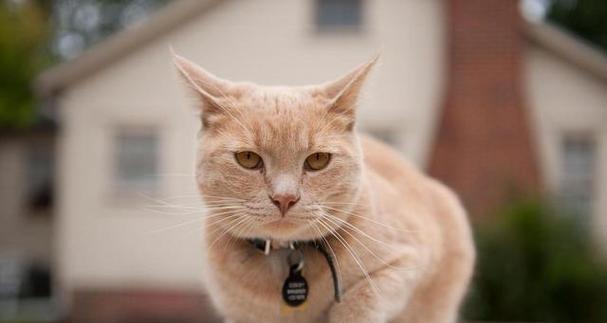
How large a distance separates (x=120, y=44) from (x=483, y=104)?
172 inches

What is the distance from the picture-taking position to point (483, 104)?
27.2 ft

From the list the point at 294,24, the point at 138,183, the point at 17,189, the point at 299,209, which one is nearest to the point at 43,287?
the point at 17,189

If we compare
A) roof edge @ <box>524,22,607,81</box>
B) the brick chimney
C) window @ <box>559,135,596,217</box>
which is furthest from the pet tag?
window @ <box>559,135,596,217</box>

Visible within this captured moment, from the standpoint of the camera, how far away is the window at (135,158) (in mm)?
9047

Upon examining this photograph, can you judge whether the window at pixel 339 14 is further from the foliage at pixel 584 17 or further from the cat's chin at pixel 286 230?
the cat's chin at pixel 286 230

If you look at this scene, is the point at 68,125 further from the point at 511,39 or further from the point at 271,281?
the point at 271,281

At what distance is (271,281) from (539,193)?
6025 mm

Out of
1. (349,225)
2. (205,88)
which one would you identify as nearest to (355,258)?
(349,225)

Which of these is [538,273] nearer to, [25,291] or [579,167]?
[579,167]

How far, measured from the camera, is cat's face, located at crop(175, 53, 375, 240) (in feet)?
5.62

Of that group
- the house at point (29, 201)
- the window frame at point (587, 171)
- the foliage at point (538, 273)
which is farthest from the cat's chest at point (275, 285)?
the house at point (29, 201)

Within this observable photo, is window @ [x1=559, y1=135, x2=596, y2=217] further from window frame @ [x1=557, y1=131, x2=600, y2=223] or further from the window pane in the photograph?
the window pane

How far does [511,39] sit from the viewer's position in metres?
8.40

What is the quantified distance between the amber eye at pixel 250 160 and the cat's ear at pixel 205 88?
0.15 meters
